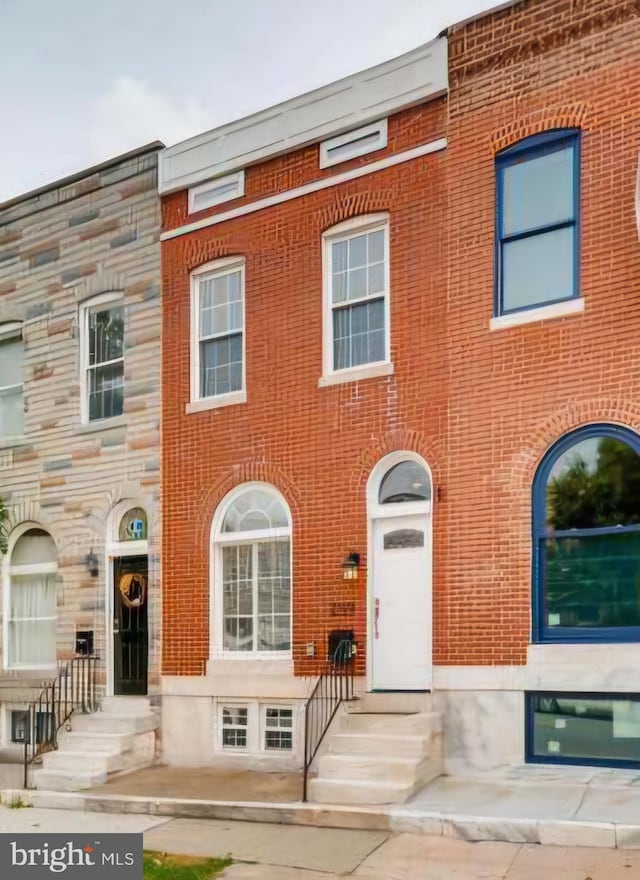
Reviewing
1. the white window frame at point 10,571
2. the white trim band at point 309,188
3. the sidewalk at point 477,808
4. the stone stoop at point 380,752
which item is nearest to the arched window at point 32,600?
the white window frame at point 10,571

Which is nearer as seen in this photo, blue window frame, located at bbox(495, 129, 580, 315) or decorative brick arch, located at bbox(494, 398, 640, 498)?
decorative brick arch, located at bbox(494, 398, 640, 498)

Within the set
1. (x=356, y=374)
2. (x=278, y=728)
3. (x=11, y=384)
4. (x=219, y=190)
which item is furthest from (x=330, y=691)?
(x=11, y=384)

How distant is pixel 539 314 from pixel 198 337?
16.5 feet

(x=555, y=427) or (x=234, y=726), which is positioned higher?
(x=555, y=427)

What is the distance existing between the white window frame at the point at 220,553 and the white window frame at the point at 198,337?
1.17m

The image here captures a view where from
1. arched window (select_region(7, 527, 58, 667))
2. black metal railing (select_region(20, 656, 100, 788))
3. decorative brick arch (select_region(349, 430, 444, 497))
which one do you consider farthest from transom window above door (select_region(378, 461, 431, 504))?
arched window (select_region(7, 527, 58, 667))

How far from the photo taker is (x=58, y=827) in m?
10.7

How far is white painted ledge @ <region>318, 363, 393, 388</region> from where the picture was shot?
12.5 meters

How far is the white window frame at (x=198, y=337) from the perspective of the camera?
1394 cm

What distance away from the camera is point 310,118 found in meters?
13.5

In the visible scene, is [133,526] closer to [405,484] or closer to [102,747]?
[102,747]

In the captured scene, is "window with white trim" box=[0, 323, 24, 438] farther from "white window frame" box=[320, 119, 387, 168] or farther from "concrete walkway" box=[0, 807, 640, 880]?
"concrete walkway" box=[0, 807, 640, 880]

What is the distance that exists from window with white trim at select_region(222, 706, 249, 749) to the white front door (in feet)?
6.55

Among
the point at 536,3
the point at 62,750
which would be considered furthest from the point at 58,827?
the point at 536,3
